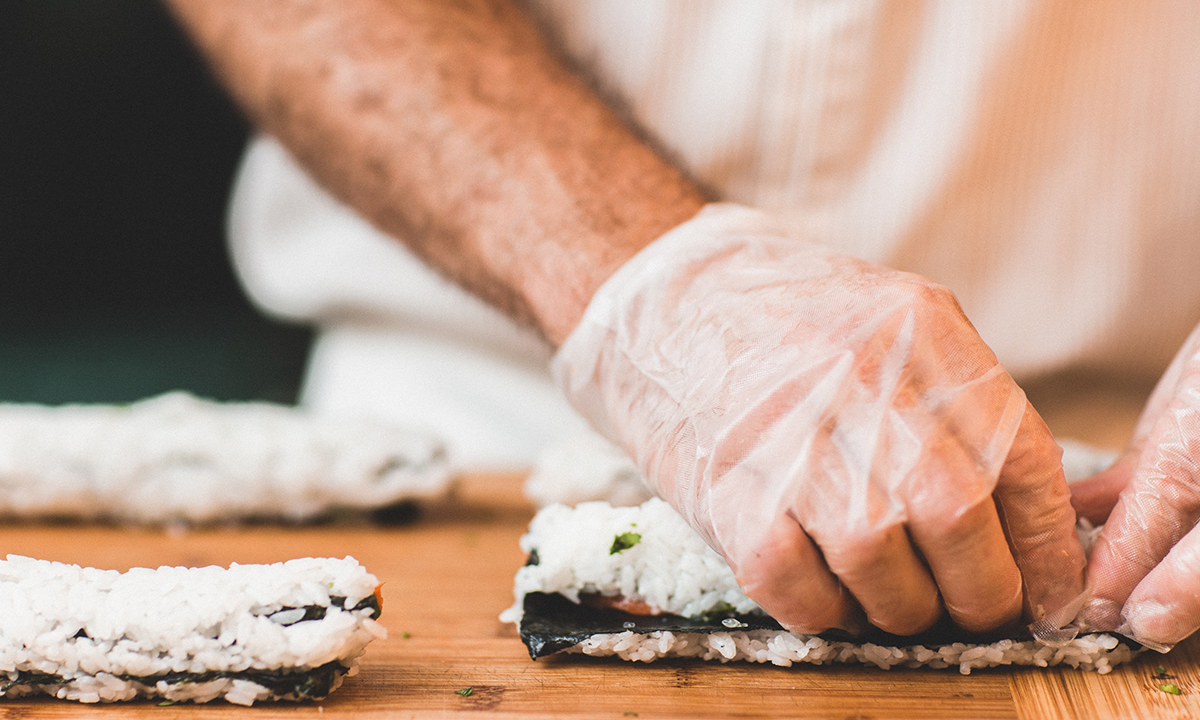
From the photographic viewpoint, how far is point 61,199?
235cm

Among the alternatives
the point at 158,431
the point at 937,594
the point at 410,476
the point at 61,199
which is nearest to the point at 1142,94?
the point at 937,594

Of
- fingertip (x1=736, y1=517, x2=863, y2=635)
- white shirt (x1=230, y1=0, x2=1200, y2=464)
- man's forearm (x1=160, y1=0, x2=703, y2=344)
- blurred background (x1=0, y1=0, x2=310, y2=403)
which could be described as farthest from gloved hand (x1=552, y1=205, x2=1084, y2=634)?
blurred background (x1=0, y1=0, x2=310, y2=403)

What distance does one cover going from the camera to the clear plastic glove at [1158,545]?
897 mm

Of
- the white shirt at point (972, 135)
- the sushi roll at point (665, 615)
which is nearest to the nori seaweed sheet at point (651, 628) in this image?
the sushi roll at point (665, 615)

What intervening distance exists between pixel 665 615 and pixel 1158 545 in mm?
474

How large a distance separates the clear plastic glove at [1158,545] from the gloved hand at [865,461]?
0.13 feet

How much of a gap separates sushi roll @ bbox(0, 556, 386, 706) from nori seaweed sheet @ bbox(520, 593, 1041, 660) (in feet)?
0.54

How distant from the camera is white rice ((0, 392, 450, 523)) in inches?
54.2

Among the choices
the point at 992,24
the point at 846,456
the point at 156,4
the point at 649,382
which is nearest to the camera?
the point at 846,456

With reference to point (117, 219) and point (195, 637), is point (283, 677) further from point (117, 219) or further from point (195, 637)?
point (117, 219)

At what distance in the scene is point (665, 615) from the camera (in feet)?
3.35

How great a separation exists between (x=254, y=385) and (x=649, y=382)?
160 cm

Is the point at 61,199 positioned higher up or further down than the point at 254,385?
higher up

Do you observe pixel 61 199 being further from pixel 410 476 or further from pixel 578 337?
pixel 578 337
